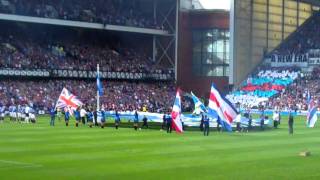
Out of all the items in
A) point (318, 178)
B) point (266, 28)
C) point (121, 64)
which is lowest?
point (318, 178)

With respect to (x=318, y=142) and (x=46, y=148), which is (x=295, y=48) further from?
(x=46, y=148)

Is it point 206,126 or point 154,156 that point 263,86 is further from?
point 154,156

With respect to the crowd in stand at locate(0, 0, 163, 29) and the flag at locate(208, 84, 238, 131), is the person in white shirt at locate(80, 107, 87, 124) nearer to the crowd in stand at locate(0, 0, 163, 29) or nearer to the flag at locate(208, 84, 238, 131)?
the flag at locate(208, 84, 238, 131)

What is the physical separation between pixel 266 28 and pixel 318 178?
68037 mm

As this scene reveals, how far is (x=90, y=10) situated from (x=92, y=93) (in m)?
11.6

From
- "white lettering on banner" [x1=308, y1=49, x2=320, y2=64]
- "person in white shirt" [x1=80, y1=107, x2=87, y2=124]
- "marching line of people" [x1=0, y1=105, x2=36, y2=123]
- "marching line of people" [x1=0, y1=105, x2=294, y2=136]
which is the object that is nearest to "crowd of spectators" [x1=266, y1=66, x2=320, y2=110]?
"white lettering on banner" [x1=308, y1=49, x2=320, y2=64]

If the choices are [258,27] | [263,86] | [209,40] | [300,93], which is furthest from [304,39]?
[300,93]

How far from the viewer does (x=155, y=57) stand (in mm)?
82562

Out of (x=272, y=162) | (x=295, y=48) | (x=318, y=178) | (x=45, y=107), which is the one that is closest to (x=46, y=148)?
(x=272, y=162)

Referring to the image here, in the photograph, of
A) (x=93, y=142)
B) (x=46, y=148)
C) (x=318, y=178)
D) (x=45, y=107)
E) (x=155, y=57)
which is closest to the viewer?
(x=318, y=178)

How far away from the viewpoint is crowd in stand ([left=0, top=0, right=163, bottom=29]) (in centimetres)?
6838

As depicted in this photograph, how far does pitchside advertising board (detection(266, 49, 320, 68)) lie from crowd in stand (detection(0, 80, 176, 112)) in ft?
45.9

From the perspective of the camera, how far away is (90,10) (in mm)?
75750

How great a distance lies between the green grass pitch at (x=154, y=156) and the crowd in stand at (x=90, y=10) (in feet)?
114
